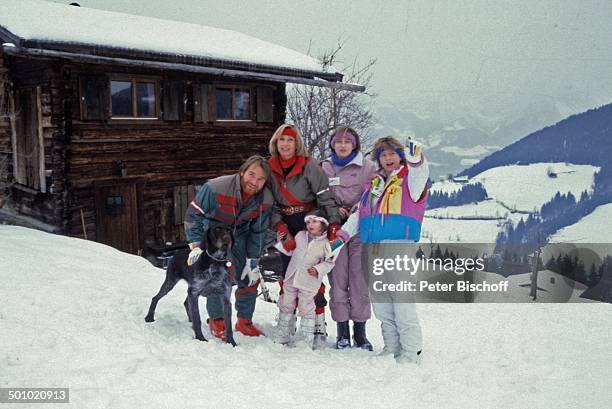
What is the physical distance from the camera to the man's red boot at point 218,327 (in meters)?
4.37

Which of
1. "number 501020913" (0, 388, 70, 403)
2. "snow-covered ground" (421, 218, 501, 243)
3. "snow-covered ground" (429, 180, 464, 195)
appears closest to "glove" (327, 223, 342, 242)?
"number 501020913" (0, 388, 70, 403)

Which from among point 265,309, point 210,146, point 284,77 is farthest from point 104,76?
point 265,309

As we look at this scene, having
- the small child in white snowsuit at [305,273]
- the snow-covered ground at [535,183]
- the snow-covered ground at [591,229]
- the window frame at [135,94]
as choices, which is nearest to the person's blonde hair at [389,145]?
the small child in white snowsuit at [305,273]

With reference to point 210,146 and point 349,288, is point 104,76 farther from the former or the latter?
point 349,288

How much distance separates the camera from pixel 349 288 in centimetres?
443

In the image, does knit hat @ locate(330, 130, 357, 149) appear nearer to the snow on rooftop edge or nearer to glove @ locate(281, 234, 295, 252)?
glove @ locate(281, 234, 295, 252)

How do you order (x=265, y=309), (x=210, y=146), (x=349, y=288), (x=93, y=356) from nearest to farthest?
(x=93, y=356) < (x=349, y=288) < (x=265, y=309) < (x=210, y=146)

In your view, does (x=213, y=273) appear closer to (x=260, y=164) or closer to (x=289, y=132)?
(x=260, y=164)

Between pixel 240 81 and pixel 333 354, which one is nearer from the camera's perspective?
pixel 333 354

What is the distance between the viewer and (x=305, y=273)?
14.0ft

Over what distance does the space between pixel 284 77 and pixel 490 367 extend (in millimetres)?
10921

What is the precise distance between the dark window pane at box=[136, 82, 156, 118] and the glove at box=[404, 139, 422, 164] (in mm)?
9669

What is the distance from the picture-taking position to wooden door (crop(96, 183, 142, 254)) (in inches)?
448

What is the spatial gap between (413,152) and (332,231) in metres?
1.04
